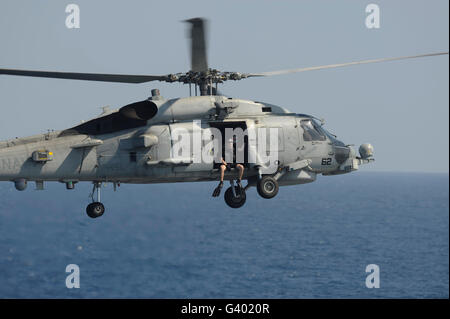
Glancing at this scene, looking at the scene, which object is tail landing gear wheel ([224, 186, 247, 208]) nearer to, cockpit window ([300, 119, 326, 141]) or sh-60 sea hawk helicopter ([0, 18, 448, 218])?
sh-60 sea hawk helicopter ([0, 18, 448, 218])

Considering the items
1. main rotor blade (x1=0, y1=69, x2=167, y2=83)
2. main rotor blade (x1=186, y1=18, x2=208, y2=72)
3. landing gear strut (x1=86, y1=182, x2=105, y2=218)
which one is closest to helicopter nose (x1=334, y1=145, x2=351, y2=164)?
main rotor blade (x1=186, y1=18, x2=208, y2=72)

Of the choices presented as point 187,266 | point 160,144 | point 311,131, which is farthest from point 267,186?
point 187,266

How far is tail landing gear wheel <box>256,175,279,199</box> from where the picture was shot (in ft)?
77.2

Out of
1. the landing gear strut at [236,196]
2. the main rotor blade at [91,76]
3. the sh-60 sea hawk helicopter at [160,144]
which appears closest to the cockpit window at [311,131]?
the sh-60 sea hawk helicopter at [160,144]

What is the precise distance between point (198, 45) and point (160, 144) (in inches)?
154

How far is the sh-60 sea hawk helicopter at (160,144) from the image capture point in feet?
71.4

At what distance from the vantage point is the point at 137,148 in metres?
22.4

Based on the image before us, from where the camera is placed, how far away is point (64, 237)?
146m

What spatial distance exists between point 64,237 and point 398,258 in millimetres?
83494
